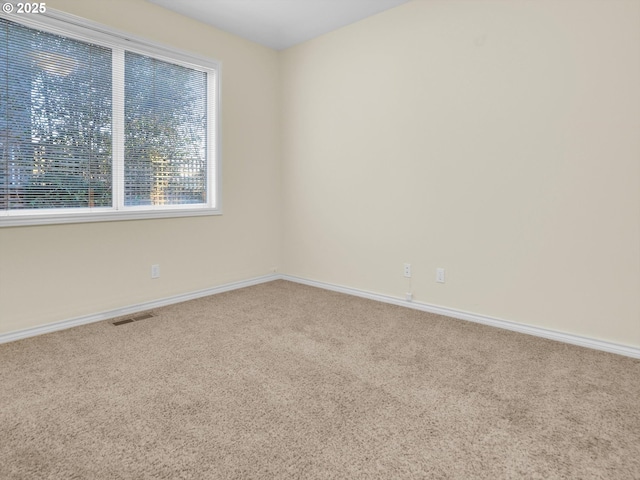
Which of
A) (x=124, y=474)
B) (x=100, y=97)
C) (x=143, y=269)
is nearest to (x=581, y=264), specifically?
(x=124, y=474)

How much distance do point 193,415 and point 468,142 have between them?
2.68 metres

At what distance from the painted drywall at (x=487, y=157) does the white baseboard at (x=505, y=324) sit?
0.04 meters

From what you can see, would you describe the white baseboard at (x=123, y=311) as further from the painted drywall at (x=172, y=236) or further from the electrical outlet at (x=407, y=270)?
the electrical outlet at (x=407, y=270)

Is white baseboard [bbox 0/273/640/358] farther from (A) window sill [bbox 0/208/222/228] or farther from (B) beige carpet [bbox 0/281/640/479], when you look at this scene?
(A) window sill [bbox 0/208/222/228]

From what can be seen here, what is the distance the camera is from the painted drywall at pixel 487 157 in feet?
8.00

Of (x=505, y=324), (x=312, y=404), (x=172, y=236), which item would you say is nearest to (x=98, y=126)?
(x=172, y=236)

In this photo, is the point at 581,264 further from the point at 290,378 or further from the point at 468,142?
the point at 290,378

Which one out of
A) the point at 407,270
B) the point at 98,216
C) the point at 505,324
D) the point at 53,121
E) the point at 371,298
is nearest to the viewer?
the point at 53,121

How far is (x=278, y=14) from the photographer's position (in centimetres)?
347

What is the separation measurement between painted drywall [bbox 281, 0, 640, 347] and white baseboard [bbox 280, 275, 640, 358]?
44mm

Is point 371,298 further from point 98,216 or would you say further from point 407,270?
point 98,216

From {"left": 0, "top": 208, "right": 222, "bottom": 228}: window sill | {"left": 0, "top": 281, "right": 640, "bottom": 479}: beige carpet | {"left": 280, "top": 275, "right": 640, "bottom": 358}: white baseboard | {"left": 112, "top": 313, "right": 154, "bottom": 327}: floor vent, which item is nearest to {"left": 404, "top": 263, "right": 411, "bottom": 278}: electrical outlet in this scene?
{"left": 280, "top": 275, "right": 640, "bottom": 358}: white baseboard

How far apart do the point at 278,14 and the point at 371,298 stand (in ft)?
9.14

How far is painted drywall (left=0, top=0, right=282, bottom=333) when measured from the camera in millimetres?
2732
